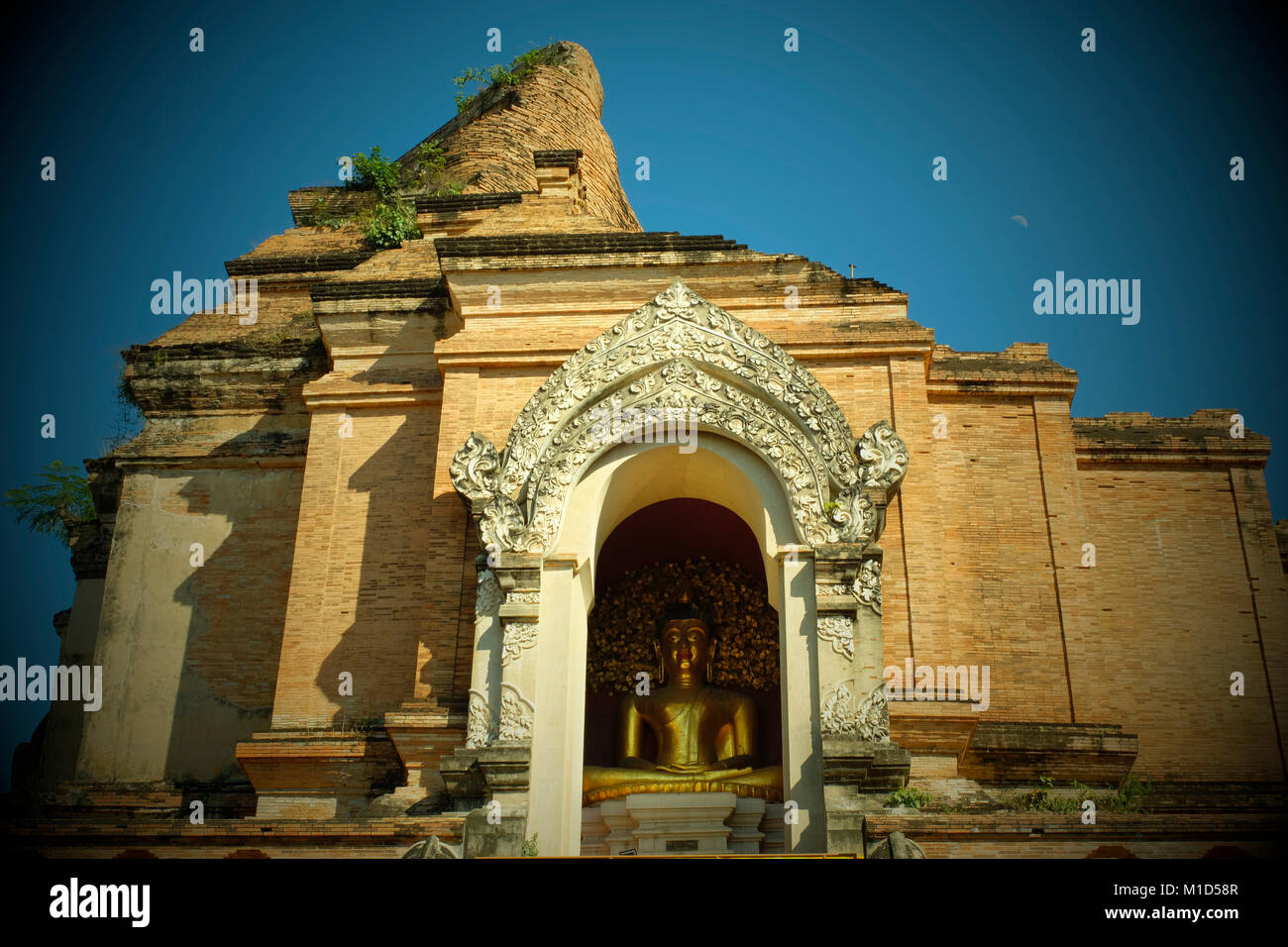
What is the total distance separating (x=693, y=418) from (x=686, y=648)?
4320 mm

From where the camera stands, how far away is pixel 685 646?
51.6ft

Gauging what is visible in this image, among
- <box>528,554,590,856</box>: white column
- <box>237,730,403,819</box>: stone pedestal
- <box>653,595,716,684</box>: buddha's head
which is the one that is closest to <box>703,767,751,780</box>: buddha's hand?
<box>653,595,716,684</box>: buddha's head

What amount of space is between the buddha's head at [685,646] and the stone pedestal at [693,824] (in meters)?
2.44

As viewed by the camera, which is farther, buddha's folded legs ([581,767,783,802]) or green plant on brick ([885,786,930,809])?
buddha's folded legs ([581,767,783,802])

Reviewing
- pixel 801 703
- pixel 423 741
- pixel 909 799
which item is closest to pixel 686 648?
pixel 801 703

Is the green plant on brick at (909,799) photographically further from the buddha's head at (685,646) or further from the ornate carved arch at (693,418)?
the buddha's head at (685,646)

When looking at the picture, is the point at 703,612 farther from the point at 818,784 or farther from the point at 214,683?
the point at 214,683

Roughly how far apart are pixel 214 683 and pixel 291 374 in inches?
186

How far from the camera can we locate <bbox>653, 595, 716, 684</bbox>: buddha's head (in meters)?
15.7

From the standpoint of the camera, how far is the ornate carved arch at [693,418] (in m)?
12.0

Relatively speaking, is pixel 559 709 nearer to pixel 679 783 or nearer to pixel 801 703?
pixel 801 703

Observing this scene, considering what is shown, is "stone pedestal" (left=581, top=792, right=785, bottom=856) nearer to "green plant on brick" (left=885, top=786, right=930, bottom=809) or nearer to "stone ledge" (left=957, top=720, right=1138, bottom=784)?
"stone ledge" (left=957, top=720, right=1138, bottom=784)

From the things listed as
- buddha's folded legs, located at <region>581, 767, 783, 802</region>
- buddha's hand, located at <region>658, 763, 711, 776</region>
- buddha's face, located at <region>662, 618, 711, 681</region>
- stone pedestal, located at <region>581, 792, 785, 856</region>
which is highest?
buddha's face, located at <region>662, 618, 711, 681</region>

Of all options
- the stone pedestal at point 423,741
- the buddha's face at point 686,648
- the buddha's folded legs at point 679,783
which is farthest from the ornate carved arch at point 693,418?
the buddha's face at point 686,648
